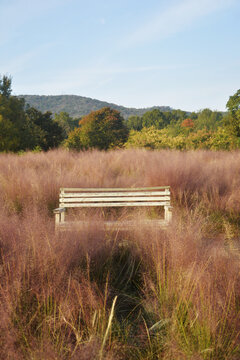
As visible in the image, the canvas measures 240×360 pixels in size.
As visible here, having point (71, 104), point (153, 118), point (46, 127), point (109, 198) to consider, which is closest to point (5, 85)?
point (46, 127)

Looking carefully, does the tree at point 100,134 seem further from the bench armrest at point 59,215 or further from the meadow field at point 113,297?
the meadow field at point 113,297

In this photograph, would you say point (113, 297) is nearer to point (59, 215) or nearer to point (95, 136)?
point (59, 215)

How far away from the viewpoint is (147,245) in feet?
9.43

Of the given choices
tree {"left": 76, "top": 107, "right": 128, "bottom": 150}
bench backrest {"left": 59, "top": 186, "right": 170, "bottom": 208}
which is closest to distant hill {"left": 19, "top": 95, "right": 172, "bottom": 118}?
tree {"left": 76, "top": 107, "right": 128, "bottom": 150}

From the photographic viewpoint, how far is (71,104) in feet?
422

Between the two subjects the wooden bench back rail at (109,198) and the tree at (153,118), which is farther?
the tree at (153,118)

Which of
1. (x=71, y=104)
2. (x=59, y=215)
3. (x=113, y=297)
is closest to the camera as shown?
(x=113, y=297)

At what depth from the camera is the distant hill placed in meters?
121

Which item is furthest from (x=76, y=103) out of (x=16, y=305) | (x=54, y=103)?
(x=16, y=305)

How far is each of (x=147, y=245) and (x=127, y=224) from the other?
18.5 inches

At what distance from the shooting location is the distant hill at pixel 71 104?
398 ft

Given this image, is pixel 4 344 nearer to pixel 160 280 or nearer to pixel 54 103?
pixel 160 280

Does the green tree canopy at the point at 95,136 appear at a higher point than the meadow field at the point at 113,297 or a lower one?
higher

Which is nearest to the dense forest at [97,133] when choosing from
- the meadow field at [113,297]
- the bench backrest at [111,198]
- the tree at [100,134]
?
the tree at [100,134]
